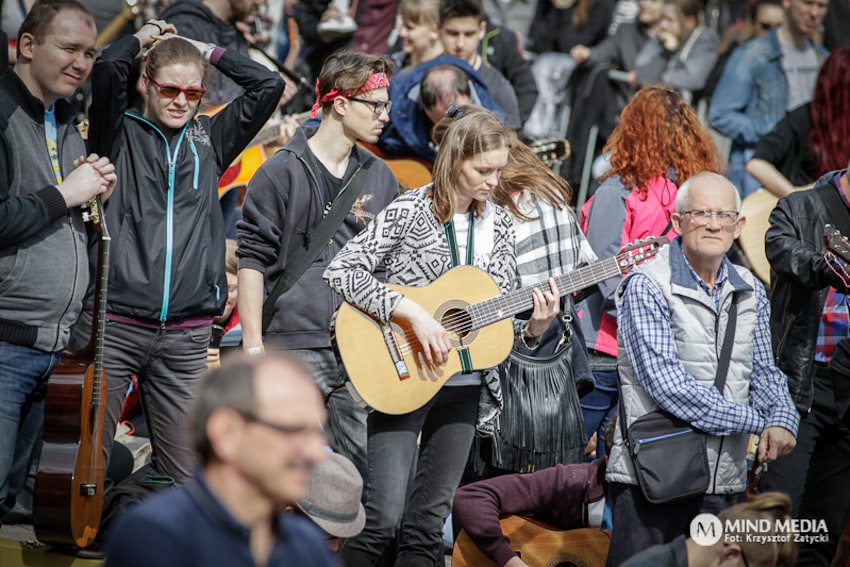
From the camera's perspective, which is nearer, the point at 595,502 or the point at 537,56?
the point at 595,502

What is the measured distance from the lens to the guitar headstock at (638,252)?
16.0 ft

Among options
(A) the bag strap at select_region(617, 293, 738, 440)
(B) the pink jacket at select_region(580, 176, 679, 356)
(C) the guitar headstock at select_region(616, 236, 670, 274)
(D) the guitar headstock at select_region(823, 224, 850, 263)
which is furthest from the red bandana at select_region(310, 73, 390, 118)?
(D) the guitar headstock at select_region(823, 224, 850, 263)

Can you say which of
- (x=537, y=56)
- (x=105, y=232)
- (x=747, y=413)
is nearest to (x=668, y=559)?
(x=747, y=413)

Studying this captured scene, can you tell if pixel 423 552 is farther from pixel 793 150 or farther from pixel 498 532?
pixel 793 150

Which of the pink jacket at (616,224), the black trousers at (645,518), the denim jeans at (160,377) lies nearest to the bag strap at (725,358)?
the black trousers at (645,518)

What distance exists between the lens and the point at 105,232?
4.57m

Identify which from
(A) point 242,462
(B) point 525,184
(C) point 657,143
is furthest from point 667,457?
(A) point 242,462

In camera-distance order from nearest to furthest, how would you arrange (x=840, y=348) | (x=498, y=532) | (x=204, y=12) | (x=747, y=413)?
(x=747, y=413)
(x=498, y=532)
(x=840, y=348)
(x=204, y=12)

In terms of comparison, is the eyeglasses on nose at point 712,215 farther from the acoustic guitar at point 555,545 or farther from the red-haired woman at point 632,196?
the acoustic guitar at point 555,545

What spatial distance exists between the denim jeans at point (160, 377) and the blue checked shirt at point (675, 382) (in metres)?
1.81

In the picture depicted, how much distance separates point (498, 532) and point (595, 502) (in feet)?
1.63

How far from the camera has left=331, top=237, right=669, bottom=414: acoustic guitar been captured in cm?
452

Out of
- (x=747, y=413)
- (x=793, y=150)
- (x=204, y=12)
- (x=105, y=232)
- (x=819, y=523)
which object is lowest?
(x=819, y=523)

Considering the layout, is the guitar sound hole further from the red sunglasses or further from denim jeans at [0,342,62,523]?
denim jeans at [0,342,62,523]
